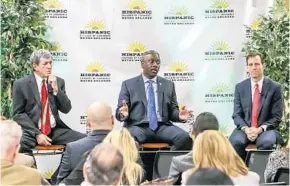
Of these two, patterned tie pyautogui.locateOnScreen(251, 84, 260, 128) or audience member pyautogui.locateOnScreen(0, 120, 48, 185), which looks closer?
audience member pyautogui.locateOnScreen(0, 120, 48, 185)

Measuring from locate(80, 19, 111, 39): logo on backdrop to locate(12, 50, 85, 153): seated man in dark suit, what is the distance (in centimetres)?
114

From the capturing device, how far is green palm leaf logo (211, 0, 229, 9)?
287 inches

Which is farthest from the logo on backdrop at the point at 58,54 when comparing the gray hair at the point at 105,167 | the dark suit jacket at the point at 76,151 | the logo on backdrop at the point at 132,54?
the gray hair at the point at 105,167

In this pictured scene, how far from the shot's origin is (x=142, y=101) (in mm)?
6332

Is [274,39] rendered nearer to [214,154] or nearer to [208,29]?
[208,29]

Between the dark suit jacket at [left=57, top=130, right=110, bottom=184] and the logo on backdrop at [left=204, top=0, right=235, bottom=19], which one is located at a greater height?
the logo on backdrop at [left=204, top=0, right=235, bottom=19]

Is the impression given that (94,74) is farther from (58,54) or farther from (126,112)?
(126,112)

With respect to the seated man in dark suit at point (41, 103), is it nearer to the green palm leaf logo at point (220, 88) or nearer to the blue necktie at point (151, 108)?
the blue necktie at point (151, 108)

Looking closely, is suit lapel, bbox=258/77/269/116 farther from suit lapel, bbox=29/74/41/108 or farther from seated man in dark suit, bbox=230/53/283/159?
suit lapel, bbox=29/74/41/108

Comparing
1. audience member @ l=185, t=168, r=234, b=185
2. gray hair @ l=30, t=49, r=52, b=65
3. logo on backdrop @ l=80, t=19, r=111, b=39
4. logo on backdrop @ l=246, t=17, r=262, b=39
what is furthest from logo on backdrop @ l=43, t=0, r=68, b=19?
audience member @ l=185, t=168, r=234, b=185

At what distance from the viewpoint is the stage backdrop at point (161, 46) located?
717 cm

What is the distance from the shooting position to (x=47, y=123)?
19.9 feet

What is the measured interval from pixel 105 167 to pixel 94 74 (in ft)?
14.3

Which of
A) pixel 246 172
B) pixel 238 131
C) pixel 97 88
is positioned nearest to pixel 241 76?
pixel 238 131
